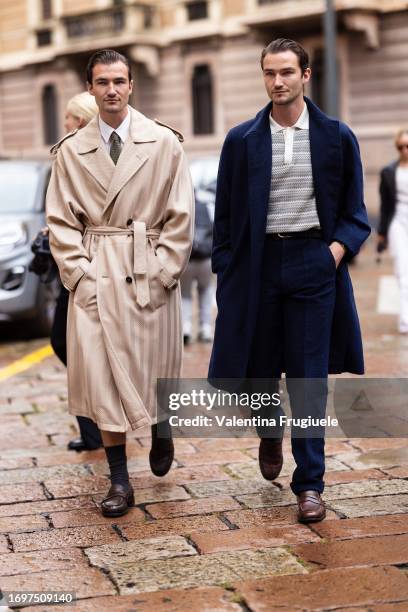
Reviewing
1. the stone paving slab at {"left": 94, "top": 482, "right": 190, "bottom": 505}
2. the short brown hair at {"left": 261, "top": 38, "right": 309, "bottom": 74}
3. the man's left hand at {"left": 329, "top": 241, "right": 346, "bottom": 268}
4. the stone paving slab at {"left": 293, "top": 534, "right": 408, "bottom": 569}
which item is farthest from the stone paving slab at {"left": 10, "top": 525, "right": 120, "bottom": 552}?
the short brown hair at {"left": 261, "top": 38, "right": 309, "bottom": 74}

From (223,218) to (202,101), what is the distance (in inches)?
898

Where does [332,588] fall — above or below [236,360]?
below

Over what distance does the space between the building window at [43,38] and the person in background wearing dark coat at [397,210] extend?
2219 cm

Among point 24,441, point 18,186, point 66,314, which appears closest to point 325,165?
point 66,314

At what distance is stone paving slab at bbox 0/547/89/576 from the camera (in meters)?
3.89

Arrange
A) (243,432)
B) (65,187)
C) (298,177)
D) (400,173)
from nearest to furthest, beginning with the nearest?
1. (298,177)
2. (65,187)
3. (243,432)
4. (400,173)

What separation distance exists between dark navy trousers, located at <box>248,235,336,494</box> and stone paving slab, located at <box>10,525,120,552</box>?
0.77 metres

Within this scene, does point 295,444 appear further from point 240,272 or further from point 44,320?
point 44,320

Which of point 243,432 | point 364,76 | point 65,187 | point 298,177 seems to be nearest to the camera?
point 298,177

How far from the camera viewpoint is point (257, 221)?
4.34 m

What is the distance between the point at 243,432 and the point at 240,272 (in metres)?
1.66

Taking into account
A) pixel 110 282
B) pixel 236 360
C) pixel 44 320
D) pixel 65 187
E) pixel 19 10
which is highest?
pixel 19 10

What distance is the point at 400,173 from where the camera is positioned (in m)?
9.77

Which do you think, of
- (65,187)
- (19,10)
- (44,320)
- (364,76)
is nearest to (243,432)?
(65,187)
